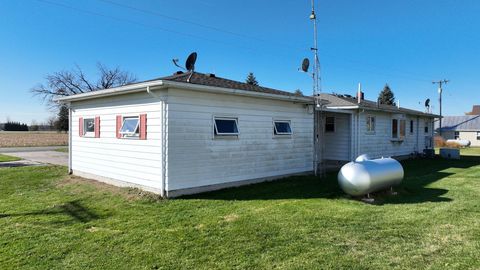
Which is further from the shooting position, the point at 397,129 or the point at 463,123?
the point at 463,123

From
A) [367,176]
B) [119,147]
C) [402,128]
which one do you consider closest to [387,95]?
[402,128]

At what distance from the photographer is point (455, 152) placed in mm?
19672

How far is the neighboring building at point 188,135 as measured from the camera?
303 inches

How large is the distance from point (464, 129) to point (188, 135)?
165ft

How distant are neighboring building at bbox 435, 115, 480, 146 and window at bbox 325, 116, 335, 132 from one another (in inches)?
1551

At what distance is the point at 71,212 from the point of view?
652 cm

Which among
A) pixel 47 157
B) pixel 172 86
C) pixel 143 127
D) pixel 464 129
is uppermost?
pixel 172 86

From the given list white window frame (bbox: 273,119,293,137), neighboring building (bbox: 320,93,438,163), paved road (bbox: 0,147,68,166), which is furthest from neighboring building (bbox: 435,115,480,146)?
paved road (bbox: 0,147,68,166)

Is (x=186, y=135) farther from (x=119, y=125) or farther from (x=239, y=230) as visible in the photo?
(x=239, y=230)

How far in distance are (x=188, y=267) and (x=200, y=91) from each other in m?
5.00

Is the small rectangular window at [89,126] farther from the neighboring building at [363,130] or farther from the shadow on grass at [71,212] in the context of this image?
the neighboring building at [363,130]

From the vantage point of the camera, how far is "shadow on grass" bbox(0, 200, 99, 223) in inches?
240

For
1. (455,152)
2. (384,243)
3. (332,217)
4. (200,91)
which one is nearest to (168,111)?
(200,91)

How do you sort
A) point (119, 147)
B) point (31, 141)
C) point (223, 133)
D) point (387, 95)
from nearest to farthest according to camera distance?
point (223, 133), point (119, 147), point (31, 141), point (387, 95)
